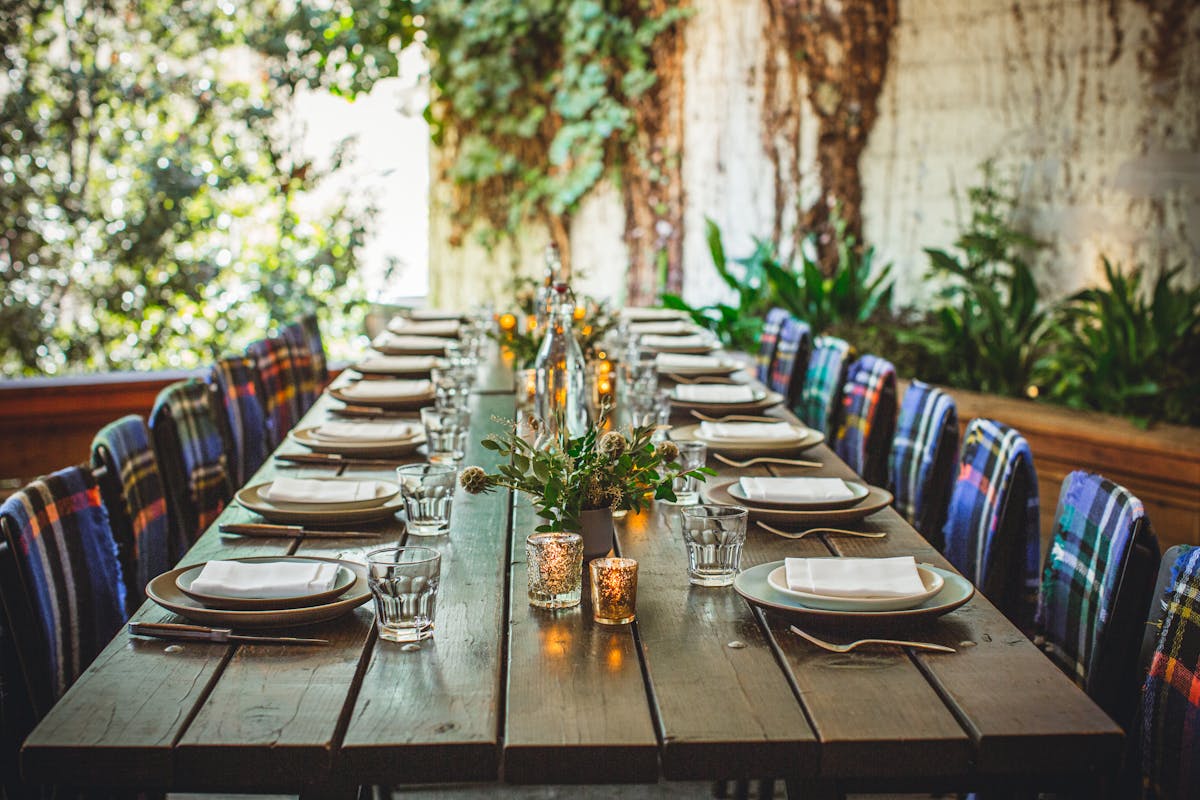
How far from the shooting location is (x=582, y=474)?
1807mm

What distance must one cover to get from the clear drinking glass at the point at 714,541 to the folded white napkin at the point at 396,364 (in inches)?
80.3

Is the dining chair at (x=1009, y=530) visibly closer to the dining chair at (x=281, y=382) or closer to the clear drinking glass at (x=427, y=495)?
the clear drinking glass at (x=427, y=495)

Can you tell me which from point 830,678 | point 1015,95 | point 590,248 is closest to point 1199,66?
point 1015,95

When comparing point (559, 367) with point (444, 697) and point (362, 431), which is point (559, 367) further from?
point (444, 697)

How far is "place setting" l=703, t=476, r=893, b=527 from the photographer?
2100 mm

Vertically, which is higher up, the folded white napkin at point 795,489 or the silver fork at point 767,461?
the folded white napkin at point 795,489

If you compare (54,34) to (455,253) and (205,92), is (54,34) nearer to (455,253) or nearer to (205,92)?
(205,92)

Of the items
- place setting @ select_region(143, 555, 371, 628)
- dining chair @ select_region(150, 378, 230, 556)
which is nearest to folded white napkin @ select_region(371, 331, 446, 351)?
dining chair @ select_region(150, 378, 230, 556)

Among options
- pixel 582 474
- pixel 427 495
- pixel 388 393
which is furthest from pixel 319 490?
pixel 388 393

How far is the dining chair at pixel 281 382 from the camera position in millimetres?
3906

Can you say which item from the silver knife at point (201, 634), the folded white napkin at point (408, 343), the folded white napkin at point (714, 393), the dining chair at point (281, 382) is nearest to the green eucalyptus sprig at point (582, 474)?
the silver knife at point (201, 634)

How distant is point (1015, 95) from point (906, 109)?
579 millimetres

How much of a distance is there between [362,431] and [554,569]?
3.93 feet

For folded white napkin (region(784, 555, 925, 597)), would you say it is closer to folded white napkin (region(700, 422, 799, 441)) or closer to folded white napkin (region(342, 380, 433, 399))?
folded white napkin (region(700, 422, 799, 441))
